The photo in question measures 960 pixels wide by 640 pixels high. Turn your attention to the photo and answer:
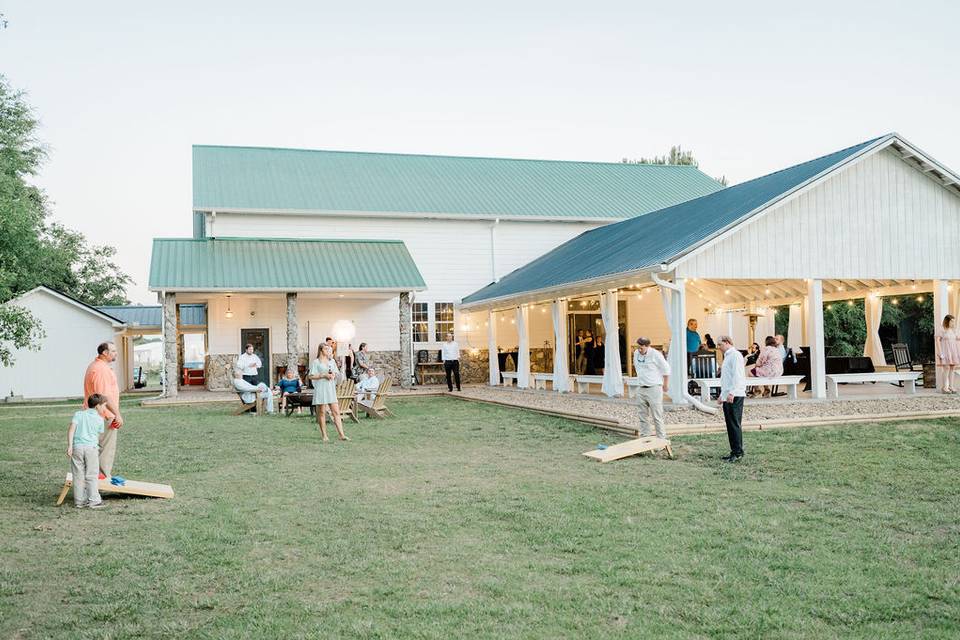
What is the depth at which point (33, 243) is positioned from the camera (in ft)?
98.9

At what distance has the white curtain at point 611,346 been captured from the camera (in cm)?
1755

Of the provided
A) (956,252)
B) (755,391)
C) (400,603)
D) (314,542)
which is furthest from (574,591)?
(956,252)

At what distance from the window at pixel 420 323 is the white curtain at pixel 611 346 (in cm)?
1037

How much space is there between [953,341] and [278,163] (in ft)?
74.7

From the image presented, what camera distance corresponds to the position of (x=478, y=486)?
9.04 meters

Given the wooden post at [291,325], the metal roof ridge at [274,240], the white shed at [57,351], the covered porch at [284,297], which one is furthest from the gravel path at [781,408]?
the white shed at [57,351]

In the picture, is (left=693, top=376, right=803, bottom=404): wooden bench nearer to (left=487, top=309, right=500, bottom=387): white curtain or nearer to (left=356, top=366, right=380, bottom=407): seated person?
(left=356, top=366, right=380, bottom=407): seated person

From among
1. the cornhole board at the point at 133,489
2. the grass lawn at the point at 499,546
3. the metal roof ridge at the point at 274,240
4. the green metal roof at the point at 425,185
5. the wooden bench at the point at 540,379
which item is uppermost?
the green metal roof at the point at 425,185

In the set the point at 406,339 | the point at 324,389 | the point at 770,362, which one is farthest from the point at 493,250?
the point at 324,389

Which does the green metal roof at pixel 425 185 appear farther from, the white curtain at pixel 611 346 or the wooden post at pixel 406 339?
the white curtain at pixel 611 346

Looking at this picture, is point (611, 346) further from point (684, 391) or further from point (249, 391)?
point (249, 391)

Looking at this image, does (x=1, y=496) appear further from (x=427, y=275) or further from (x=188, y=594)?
(x=427, y=275)

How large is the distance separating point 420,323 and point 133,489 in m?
19.3

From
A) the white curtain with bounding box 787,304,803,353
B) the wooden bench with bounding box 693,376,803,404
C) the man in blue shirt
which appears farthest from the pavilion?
the white curtain with bounding box 787,304,803,353
